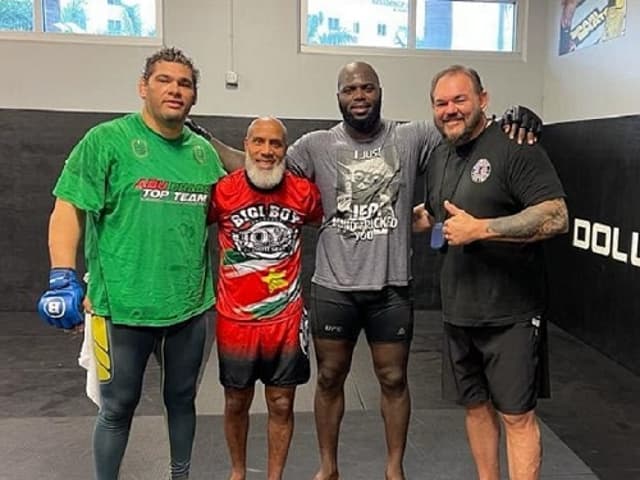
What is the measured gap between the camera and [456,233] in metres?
1.94

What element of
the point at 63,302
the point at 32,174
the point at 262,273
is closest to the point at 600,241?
the point at 262,273

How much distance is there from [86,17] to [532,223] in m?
4.87

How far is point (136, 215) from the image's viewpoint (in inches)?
77.7

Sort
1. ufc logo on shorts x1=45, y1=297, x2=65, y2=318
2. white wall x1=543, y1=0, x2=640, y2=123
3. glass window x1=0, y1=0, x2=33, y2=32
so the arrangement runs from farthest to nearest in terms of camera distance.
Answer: glass window x1=0, y1=0, x2=33, y2=32 < white wall x1=543, y1=0, x2=640, y2=123 < ufc logo on shorts x1=45, y1=297, x2=65, y2=318

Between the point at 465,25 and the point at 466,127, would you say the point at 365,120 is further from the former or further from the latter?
the point at 465,25

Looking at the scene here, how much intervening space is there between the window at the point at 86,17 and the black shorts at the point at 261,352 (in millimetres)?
4070

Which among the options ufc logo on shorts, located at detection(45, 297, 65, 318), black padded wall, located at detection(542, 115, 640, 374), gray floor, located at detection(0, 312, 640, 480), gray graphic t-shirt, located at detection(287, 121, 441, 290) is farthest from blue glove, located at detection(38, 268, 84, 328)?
black padded wall, located at detection(542, 115, 640, 374)

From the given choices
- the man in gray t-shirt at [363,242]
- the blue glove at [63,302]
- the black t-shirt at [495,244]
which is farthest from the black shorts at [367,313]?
the blue glove at [63,302]

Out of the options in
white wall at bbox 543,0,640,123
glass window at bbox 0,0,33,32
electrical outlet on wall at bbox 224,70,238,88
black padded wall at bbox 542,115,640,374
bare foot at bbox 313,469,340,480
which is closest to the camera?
bare foot at bbox 313,469,340,480

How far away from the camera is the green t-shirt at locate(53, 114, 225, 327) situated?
1946 mm

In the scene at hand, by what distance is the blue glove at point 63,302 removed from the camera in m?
1.86

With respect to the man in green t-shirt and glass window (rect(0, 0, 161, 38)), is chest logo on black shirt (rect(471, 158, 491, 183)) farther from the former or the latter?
glass window (rect(0, 0, 161, 38))

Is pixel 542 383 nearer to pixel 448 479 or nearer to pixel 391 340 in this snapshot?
pixel 391 340

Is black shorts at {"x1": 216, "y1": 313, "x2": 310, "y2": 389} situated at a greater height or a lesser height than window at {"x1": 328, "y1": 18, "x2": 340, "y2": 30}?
lesser
